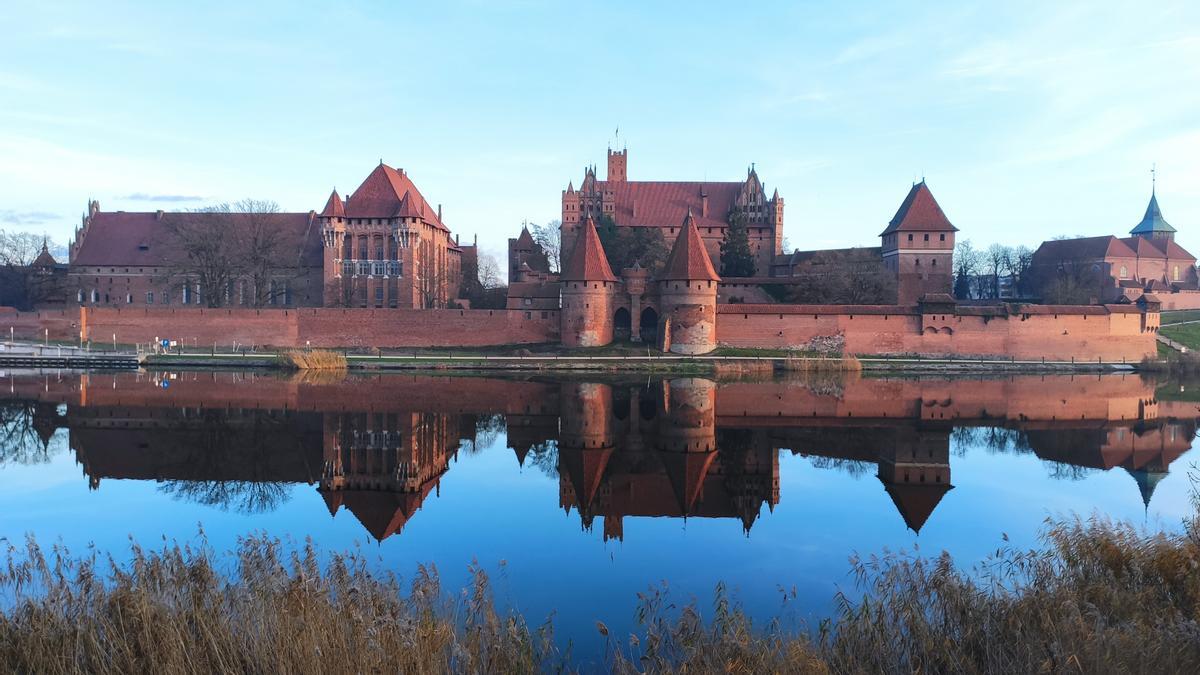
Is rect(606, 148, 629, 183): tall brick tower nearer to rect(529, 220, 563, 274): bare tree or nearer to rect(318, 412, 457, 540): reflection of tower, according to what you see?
rect(529, 220, 563, 274): bare tree

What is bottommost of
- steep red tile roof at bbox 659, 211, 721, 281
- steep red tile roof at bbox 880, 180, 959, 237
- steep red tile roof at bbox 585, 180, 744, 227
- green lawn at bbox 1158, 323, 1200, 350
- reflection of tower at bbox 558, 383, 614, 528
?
reflection of tower at bbox 558, 383, 614, 528

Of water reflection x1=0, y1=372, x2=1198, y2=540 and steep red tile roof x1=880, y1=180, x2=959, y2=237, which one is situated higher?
steep red tile roof x1=880, y1=180, x2=959, y2=237

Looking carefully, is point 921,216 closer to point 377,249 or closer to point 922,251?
point 922,251

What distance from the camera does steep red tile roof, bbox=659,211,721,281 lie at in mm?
29141

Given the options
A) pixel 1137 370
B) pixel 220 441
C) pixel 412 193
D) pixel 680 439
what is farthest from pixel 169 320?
pixel 1137 370

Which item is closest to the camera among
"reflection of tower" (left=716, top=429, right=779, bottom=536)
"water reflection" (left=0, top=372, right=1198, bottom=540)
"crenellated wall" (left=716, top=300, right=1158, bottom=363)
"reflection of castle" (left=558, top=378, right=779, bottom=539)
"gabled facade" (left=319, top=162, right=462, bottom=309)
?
"reflection of castle" (left=558, top=378, right=779, bottom=539)

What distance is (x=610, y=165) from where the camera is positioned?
48000 mm

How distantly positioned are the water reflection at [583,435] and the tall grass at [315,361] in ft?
13.1

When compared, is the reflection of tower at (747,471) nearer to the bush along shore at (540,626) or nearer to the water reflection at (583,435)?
the water reflection at (583,435)

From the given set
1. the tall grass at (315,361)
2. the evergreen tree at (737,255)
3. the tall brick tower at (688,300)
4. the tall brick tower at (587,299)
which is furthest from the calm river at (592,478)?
the evergreen tree at (737,255)

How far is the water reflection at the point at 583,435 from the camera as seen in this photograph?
32.9 ft

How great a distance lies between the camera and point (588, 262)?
3016 cm

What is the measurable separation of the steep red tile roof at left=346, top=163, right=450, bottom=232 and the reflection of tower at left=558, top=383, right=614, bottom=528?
18930 mm

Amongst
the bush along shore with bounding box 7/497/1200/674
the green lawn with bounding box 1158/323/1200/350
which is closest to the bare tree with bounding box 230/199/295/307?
the bush along shore with bounding box 7/497/1200/674
